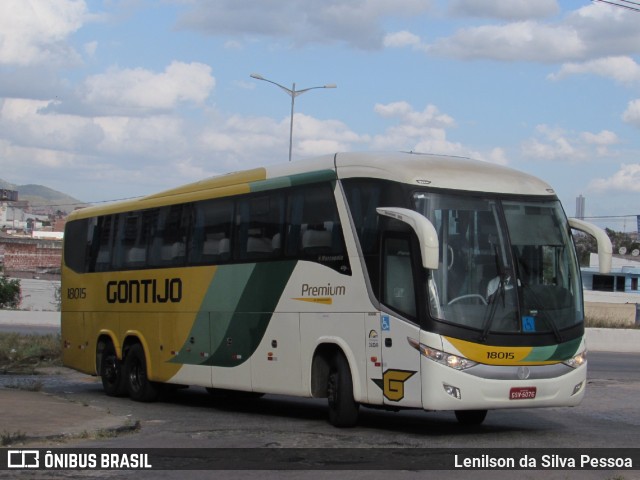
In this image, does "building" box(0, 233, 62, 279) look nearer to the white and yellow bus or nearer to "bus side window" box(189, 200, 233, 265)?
"bus side window" box(189, 200, 233, 265)

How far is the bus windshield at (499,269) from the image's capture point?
12203 millimetres

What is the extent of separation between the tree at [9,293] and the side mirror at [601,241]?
169ft

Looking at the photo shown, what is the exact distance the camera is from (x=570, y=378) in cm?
1270

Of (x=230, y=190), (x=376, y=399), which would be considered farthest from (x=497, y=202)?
(x=230, y=190)

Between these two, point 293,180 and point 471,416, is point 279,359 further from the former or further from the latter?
point 471,416

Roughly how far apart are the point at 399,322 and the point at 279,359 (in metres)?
2.69

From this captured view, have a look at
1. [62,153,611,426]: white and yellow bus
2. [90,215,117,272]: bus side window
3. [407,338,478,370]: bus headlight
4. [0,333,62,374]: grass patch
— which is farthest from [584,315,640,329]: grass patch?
[407,338,478,370]: bus headlight

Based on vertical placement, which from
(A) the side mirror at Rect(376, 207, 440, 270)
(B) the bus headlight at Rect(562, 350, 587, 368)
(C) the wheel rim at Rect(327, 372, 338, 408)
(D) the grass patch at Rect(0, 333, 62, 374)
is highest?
(A) the side mirror at Rect(376, 207, 440, 270)

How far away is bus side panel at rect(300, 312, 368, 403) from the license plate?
72.2 inches

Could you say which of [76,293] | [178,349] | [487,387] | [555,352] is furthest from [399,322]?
[76,293]

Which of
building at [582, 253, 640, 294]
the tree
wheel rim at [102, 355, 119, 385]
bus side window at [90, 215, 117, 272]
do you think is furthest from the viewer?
building at [582, 253, 640, 294]

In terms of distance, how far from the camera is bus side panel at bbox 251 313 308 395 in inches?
563

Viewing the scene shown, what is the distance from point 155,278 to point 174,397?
8.69 feet

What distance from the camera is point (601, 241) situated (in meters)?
13.5
